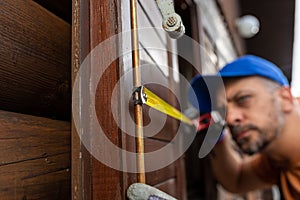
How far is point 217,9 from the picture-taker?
212 centimetres

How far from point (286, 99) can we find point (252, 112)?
219 mm

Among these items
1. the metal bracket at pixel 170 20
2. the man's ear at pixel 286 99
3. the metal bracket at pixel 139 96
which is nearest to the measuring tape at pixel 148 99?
the metal bracket at pixel 139 96

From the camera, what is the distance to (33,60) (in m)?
0.66

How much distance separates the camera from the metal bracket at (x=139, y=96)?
60 centimetres

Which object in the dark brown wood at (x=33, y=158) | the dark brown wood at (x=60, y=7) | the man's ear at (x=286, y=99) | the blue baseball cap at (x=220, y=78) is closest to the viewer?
the dark brown wood at (x=33, y=158)

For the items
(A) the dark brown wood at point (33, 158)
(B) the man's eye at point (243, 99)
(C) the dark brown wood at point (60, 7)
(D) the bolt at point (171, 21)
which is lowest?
(A) the dark brown wood at point (33, 158)

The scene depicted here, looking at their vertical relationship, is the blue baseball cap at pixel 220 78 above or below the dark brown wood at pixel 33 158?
above

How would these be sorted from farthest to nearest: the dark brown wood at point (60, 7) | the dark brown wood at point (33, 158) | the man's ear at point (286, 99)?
1. the man's ear at point (286, 99)
2. the dark brown wood at point (60, 7)
3. the dark brown wood at point (33, 158)

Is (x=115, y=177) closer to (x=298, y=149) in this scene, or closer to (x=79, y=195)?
(x=79, y=195)

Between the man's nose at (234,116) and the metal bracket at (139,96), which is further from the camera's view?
the man's nose at (234,116)

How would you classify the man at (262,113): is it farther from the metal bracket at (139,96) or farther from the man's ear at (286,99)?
the metal bracket at (139,96)

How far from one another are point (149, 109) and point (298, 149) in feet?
3.61

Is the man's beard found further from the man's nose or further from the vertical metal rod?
the vertical metal rod

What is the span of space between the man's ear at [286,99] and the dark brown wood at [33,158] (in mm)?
1207
